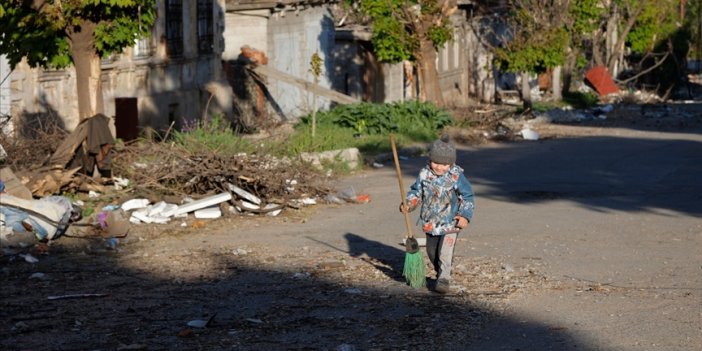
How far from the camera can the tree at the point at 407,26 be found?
3072 centimetres

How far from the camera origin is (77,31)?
15602 millimetres

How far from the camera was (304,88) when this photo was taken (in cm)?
3047

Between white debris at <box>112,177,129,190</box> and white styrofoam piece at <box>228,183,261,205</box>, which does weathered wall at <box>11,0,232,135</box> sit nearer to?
white debris at <box>112,177,129,190</box>

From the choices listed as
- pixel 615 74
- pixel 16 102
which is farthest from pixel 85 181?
pixel 615 74

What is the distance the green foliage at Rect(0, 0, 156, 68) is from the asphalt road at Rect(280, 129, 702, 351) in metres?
3.55

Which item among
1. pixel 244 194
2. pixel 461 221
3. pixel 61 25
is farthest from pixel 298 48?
pixel 461 221

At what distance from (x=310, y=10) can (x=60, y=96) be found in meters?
13.7

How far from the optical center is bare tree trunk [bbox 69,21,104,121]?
15617mm

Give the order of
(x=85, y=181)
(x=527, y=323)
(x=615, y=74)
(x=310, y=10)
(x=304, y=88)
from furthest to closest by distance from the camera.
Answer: (x=615, y=74)
(x=310, y=10)
(x=304, y=88)
(x=85, y=181)
(x=527, y=323)

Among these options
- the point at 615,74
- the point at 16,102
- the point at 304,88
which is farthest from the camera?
the point at 615,74

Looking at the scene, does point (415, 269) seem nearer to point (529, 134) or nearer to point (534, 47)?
point (529, 134)

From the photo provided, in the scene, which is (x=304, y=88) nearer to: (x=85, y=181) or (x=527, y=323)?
(x=85, y=181)

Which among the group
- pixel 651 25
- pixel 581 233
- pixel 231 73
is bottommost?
pixel 581 233

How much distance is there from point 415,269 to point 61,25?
7197 millimetres
